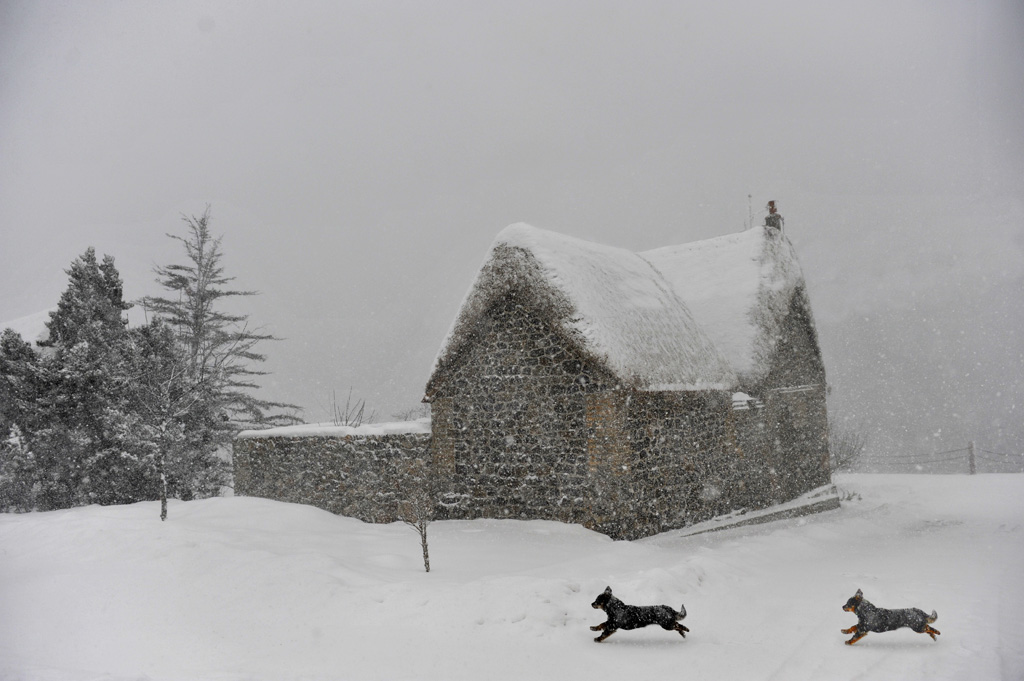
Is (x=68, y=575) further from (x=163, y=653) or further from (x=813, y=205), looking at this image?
(x=813, y=205)

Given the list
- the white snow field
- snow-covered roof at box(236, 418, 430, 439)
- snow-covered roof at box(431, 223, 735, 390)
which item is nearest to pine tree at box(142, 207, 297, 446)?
snow-covered roof at box(236, 418, 430, 439)

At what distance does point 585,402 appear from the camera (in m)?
12.0

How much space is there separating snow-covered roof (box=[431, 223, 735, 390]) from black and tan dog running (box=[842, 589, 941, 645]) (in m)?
5.91

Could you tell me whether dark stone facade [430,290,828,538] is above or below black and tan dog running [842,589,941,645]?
above

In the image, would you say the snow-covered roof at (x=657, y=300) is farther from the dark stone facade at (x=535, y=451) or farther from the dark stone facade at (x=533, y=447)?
the dark stone facade at (x=535, y=451)

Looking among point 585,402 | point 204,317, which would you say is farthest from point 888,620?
point 204,317

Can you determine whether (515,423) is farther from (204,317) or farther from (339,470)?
(204,317)

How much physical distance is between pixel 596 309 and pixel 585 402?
73.6 inches

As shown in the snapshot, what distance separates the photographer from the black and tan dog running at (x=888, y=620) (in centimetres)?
628

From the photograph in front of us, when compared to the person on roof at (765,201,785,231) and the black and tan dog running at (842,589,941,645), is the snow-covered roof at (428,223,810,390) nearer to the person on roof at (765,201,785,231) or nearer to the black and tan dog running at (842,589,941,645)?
the person on roof at (765,201,785,231)

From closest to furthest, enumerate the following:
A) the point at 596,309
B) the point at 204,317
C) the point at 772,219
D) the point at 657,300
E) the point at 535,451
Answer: the point at 535,451 < the point at 596,309 < the point at 657,300 < the point at 772,219 < the point at 204,317

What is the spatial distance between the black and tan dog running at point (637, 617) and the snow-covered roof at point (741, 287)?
1062cm

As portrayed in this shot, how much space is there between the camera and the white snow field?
19.9 feet

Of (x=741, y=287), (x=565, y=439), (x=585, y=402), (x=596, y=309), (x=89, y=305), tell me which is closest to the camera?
(x=585, y=402)
